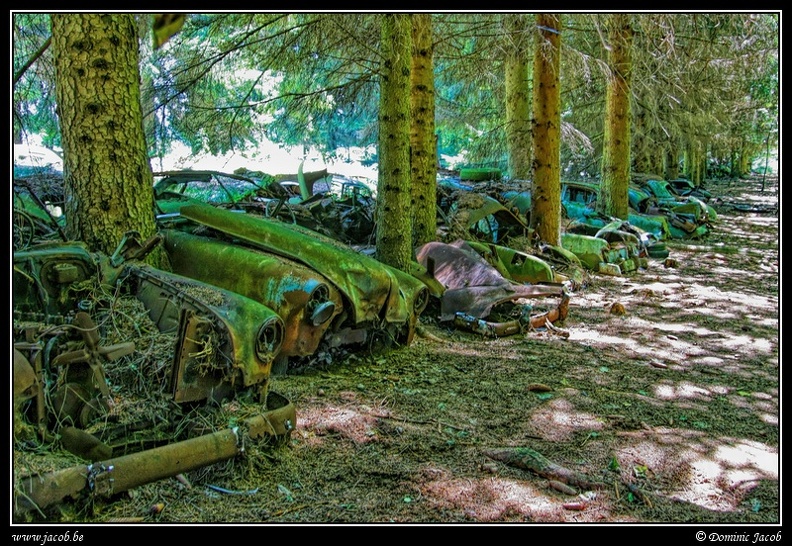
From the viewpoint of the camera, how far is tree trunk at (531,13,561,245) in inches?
434

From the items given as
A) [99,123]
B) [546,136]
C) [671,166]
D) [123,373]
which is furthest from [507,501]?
[671,166]

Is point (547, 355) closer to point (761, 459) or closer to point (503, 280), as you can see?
point (503, 280)

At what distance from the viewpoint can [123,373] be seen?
4.19 meters

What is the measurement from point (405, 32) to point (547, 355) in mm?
3747

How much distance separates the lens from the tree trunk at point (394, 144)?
7.26m

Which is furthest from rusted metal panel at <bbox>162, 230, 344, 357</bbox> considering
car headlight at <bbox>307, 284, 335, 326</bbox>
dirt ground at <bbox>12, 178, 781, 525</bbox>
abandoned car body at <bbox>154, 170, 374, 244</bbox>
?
abandoned car body at <bbox>154, 170, 374, 244</bbox>

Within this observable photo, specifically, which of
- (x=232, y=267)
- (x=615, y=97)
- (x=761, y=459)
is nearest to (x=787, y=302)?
(x=761, y=459)

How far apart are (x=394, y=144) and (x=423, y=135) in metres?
1.50

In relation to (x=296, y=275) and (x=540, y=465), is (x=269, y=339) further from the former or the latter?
(x=540, y=465)

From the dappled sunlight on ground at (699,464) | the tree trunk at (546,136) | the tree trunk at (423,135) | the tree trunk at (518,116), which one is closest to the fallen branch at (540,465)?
the dappled sunlight on ground at (699,464)

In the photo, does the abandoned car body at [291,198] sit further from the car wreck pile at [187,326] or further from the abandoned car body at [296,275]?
the abandoned car body at [296,275]

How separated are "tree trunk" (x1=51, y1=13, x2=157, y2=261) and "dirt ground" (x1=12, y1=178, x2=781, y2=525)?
204cm

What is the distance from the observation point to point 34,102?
8727 millimetres

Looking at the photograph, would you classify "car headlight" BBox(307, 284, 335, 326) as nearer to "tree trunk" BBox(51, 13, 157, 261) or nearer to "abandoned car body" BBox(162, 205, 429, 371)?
"abandoned car body" BBox(162, 205, 429, 371)
